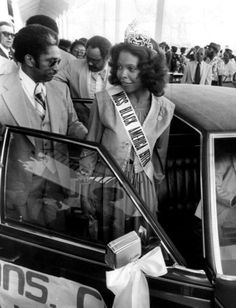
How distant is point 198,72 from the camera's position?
4570mm

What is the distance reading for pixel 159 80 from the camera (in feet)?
6.31

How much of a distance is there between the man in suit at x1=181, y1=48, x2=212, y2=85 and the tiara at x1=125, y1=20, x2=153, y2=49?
2.45 meters

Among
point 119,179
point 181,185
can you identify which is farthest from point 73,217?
point 181,185

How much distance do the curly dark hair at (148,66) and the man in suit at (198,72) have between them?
243 centimetres

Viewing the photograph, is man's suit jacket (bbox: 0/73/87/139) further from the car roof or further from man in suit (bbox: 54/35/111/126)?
man in suit (bbox: 54/35/111/126)

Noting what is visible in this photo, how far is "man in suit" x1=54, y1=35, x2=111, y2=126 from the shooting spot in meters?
3.01

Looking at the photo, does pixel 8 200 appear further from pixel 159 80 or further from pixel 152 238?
pixel 159 80

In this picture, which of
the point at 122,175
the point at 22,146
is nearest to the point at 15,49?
the point at 22,146

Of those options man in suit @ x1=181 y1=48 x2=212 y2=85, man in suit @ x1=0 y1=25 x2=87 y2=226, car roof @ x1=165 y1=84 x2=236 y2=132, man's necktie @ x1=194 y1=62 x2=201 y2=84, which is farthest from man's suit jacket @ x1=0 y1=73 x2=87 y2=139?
man's necktie @ x1=194 y1=62 x2=201 y2=84

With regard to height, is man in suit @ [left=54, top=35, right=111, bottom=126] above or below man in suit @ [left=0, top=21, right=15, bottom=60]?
below

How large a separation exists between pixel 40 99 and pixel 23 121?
0.52ft

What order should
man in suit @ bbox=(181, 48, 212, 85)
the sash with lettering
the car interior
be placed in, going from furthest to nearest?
man in suit @ bbox=(181, 48, 212, 85), the sash with lettering, the car interior

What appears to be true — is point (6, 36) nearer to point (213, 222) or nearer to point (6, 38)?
point (6, 38)

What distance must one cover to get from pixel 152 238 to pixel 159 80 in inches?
33.0
